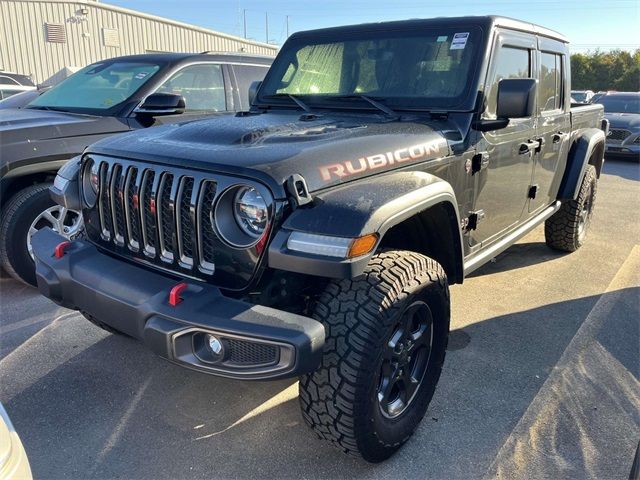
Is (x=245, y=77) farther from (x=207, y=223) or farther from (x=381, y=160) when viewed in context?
(x=207, y=223)

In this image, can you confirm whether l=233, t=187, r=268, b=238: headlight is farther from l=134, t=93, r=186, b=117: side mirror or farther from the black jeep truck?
l=134, t=93, r=186, b=117: side mirror

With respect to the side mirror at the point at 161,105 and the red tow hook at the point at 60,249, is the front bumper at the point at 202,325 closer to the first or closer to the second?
the red tow hook at the point at 60,249

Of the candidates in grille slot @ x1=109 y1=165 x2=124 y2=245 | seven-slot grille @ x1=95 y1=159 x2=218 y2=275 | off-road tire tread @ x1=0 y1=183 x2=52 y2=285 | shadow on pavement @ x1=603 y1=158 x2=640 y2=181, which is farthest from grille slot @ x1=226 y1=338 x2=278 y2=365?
shadow on pavement @ x1=603 y1=158 x2=640 y2=181

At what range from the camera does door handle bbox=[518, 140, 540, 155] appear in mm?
3492

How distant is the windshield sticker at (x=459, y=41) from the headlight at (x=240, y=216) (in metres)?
1.73

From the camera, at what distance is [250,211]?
2.06 meters

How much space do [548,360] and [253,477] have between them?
193cm

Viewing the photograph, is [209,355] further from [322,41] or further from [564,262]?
[564,262]

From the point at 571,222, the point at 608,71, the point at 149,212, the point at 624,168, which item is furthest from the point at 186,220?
the point at 608,71

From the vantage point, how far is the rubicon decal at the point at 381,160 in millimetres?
2172

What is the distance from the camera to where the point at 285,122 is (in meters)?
2.88

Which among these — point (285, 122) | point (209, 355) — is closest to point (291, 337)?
point (209, 355)

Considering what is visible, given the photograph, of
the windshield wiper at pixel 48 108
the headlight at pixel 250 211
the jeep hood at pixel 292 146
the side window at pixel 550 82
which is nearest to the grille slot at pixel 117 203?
the jeep hood at pixel 292 146

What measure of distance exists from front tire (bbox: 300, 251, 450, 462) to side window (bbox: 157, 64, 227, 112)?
3326 millimetres
